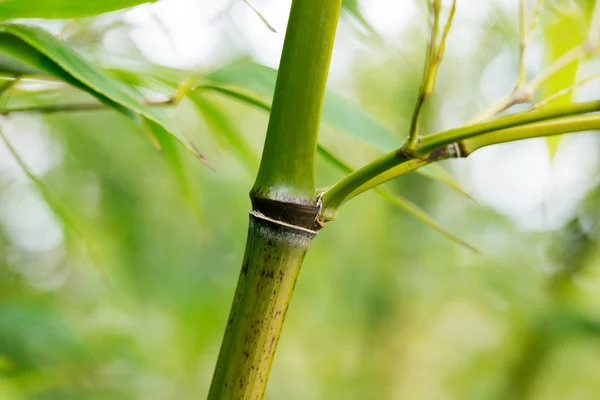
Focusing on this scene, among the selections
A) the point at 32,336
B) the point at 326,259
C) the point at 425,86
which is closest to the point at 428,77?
the point at 425,86

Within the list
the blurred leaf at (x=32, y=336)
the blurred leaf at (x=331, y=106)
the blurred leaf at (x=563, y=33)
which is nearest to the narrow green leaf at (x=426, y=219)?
the blurred leaf at (x=331, y=106)

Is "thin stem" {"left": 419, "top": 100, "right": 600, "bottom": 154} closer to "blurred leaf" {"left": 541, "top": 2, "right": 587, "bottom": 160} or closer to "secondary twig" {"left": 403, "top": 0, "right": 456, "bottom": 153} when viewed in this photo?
"secondary twig" {"left": 403, "top": 0, "right": 456, "bottom": 153}

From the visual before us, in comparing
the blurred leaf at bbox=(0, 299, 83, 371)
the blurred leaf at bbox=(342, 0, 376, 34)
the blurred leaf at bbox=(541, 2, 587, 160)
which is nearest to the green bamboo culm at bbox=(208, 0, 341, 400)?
the blurred leaf at bbox=(342, 0, 376, 34)

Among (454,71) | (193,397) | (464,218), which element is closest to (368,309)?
(464,218)

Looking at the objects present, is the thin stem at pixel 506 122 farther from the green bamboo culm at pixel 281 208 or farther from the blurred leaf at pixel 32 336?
the blurred leaf at pixel 32 336

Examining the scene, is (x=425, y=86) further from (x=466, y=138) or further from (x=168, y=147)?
(x=168, y=147)
